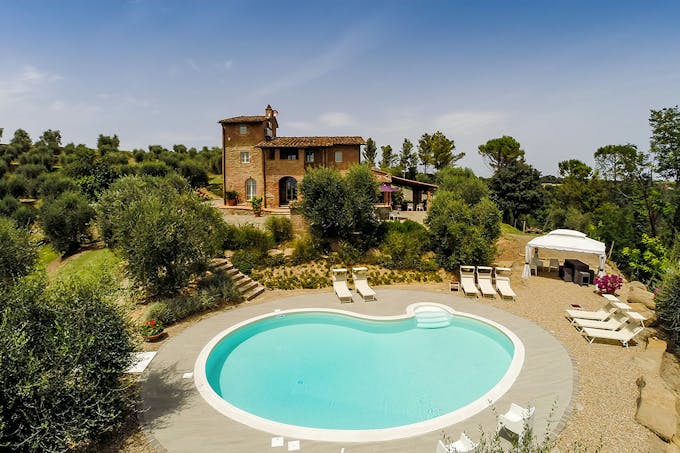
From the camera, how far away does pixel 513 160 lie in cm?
5728

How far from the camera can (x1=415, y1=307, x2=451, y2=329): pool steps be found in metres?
15.2

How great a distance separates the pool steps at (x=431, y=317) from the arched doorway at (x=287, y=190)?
20501mm

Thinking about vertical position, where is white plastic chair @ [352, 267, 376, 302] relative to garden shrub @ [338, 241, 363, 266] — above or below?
below

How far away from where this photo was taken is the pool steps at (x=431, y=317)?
50.0 feet

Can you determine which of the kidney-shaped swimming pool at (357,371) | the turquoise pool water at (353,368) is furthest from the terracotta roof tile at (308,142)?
the turquoise pool water at (353,368)

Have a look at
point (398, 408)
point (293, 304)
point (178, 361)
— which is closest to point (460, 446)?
point (398, 408)

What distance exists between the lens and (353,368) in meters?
12.0

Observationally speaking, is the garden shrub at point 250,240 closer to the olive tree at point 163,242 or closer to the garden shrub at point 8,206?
the olive tree at point 163,242

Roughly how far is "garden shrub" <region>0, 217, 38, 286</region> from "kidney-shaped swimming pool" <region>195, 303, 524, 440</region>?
24.4 feet

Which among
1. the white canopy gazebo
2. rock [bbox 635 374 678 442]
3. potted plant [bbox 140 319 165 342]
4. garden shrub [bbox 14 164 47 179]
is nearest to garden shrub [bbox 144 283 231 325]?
potted plant [bbox 140 319 165 342]

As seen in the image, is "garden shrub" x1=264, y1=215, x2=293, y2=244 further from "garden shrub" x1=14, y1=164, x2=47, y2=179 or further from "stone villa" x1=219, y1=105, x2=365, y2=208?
"garden shrub" x1=14, y1=164, x2=47, y2=179

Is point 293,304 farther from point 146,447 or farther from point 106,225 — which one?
point 106,225

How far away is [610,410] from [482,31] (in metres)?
21.3

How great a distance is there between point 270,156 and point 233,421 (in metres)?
27.1
